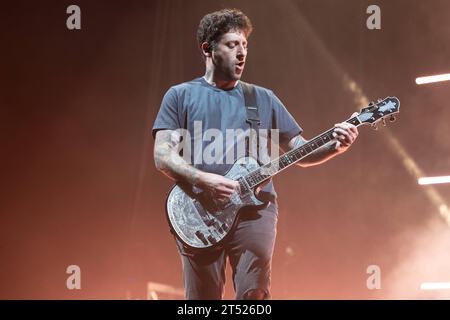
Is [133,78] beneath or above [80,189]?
above

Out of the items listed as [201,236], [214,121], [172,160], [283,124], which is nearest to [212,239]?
[201,236]

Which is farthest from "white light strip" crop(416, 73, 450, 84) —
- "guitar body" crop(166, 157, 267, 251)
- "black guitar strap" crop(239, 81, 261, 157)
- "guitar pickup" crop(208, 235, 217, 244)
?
"guitar pickup" crop(208, 235, 217, 244)

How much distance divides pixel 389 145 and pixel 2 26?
3.37 metres

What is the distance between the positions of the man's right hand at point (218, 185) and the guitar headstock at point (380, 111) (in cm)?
83

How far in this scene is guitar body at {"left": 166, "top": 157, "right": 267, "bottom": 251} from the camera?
121 inches

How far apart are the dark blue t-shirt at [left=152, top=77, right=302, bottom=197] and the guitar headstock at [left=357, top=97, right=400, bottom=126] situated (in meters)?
0.39

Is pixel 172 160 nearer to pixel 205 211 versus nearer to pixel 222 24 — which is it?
pixel 205 211

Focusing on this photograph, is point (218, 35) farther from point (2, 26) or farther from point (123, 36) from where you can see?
point (2, 26)

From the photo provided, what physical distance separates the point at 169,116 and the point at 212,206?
0.53 m

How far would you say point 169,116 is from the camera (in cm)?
326

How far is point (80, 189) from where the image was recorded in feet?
17.5

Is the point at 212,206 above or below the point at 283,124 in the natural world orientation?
below
